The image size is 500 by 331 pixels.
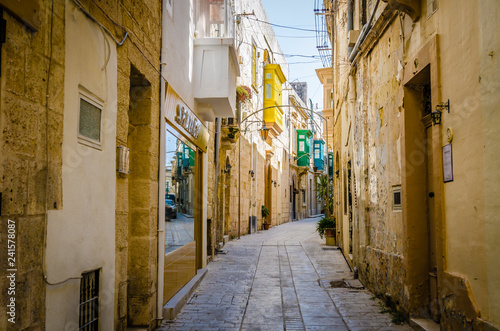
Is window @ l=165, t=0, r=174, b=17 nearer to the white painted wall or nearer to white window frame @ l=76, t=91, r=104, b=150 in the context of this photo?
the white painted wall

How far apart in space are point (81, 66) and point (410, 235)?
4149mm

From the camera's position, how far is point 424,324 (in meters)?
5.15

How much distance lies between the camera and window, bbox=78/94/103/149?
3.60 m

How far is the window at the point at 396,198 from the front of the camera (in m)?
6.18

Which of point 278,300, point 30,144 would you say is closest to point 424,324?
point 278,300

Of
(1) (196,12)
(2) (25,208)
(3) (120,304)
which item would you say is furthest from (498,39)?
(1) (196,12)

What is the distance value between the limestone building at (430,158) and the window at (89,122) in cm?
317

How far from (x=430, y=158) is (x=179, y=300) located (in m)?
3.84

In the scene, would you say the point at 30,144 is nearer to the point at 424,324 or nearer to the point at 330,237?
the point at 424,324

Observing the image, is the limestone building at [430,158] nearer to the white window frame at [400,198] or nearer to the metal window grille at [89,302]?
the white window frame at [400,198]

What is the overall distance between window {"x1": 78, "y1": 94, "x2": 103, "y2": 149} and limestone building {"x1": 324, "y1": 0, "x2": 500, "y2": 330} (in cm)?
317

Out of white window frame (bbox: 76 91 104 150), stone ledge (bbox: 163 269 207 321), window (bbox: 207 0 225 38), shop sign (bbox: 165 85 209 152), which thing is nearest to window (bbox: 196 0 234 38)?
window (bbox: 207 0 225 38)

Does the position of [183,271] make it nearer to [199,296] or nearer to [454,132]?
[199,296]

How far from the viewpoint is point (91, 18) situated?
3.72 metres
